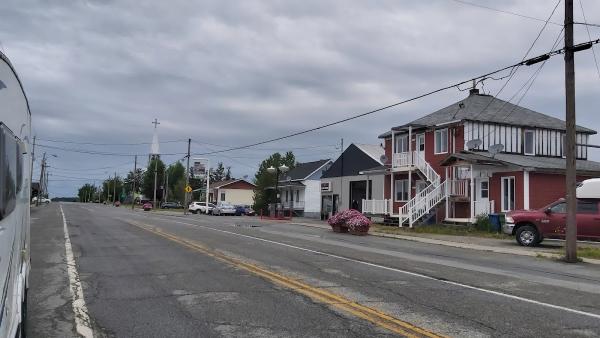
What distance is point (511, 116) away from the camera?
37.3 m

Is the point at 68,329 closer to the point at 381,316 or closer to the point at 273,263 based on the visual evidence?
the point at 381,316

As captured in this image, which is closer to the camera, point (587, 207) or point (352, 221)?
point (587, 207)

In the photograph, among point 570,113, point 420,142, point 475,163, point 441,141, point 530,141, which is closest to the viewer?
point 570,113

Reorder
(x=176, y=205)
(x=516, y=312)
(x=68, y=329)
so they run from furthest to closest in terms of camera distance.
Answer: (x=176, y=205)
(x=516, y=312)
(x=68, y=329)

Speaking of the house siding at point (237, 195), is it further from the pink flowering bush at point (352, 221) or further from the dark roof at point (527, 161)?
the pink flowering bush at point (352, 221)

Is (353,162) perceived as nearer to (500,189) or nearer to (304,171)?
(304,171)

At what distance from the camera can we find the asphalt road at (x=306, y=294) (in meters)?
7.37

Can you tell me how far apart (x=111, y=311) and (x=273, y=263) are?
586 cm

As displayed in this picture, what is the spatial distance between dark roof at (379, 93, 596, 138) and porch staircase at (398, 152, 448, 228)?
347 centimetres

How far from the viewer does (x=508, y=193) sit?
1228 inches

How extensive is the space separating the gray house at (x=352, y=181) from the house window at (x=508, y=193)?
17.3 m

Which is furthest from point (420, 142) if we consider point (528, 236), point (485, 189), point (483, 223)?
point (528, 236)

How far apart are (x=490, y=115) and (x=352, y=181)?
18.6 metres

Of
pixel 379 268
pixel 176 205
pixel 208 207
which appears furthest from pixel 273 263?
pixel 176 205
